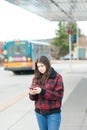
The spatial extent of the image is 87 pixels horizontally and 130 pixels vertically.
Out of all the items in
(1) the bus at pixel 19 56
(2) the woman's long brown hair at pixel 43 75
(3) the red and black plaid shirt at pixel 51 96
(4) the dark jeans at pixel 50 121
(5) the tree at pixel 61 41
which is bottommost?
(5) the tree at pixel 61 41

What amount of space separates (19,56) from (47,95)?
26.0m

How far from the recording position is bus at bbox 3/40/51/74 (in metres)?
31.6

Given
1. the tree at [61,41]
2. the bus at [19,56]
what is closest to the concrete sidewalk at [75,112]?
the bus at [19,56]

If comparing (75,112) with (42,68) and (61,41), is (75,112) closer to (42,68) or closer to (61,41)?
(42,68)

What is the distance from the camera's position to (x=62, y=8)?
74.2ft

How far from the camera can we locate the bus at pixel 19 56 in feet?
104

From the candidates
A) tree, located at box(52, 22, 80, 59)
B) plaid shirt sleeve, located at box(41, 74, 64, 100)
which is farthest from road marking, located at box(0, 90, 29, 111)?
tree, located at box(52, 22, 80, 59)

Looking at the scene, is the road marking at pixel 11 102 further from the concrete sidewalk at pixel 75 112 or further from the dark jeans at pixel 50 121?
the dark jeans at pixel 50 121

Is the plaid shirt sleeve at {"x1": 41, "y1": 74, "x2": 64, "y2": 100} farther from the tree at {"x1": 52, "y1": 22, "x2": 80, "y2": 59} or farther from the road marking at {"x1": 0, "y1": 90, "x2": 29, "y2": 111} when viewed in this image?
the tree at {"x1": 52, "y1": 22, "x2": 80, "y2": 59}

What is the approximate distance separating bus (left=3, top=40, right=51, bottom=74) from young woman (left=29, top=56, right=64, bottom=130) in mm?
25145

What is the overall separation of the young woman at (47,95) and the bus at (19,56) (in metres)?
25.1

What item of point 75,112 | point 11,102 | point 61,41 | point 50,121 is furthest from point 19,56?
point 61,41

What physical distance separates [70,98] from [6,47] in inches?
705

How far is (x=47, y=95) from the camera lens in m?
6.21
